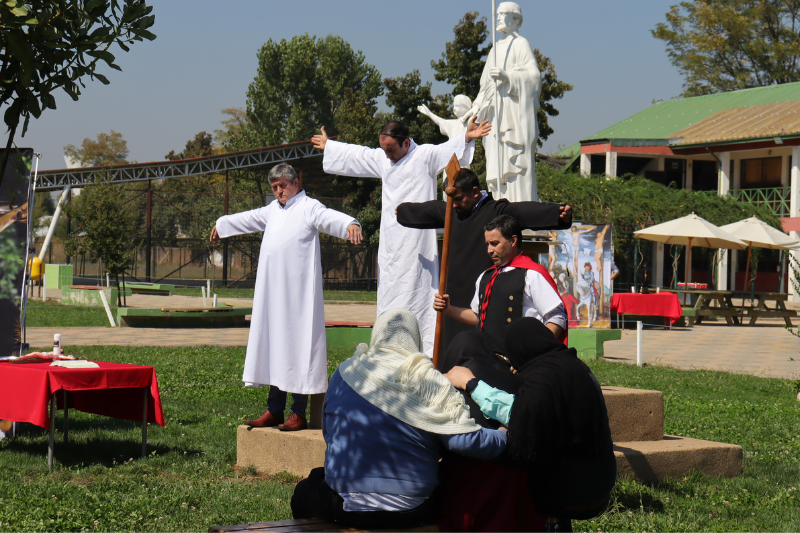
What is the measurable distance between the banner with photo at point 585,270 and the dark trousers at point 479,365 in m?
12.9

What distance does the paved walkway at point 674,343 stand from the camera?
13.2 m

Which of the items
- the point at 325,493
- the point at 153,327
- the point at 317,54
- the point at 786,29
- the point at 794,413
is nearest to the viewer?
the point at 325,493

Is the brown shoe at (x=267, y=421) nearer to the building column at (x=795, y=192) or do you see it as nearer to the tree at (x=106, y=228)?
the tree at (x=106, y=228)

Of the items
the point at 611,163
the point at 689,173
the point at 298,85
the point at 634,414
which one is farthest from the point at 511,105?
the point at 298,85

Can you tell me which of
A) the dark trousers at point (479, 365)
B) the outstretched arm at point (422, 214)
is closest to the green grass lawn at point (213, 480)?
the dark trousers at point (479, 365)

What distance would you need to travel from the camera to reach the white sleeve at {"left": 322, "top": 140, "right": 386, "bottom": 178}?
6164 millimetres

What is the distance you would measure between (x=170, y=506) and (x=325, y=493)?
5.20 ft

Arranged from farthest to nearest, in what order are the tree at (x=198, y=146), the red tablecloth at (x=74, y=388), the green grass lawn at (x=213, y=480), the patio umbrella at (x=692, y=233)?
the tree at (x=198, y=146)
the patio umbrella at (x=692, y=233)
the red tablecloth at (x=74, y=388)
the green grass lawn at (x=213, y=480)

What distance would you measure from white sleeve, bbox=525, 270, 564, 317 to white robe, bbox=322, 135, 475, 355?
141cm

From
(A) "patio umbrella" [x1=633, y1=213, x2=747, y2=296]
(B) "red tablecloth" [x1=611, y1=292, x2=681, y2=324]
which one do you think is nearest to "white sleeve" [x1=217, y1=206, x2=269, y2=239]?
(B) "red tablecloth" [x1=611, y1=292, x2=681, y2=324]

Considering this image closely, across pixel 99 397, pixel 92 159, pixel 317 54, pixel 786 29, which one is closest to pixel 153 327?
pixel 99 397

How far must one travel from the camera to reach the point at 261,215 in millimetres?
6281

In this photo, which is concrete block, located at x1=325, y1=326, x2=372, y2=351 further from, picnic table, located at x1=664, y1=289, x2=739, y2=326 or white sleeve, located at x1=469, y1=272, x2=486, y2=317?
picnic table, located at x1=664, y1=289, x2=739, y2=326

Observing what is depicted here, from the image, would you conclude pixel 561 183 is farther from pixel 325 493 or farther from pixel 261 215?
pixel 325 493
